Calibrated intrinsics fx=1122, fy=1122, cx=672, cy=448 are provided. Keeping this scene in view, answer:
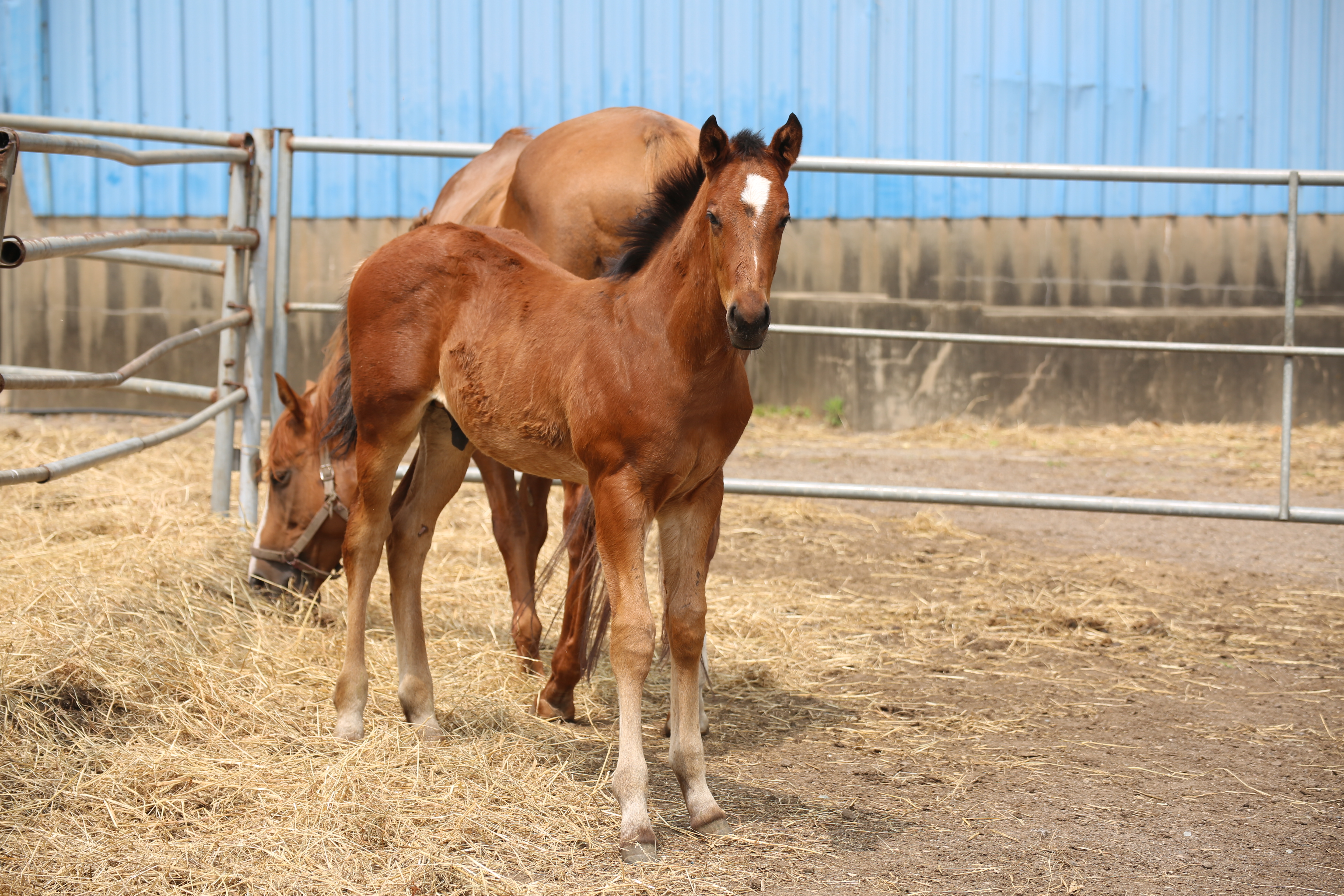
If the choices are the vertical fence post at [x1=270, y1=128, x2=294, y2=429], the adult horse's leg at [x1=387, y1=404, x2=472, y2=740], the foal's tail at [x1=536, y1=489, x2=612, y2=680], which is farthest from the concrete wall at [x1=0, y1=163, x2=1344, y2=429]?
the adult horse's leg at [x1=387, y1=404, x2=472, y2=740]

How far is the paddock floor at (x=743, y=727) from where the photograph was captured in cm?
242

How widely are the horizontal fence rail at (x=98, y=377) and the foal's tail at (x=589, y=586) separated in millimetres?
1386

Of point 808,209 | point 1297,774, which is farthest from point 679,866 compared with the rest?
point 808,209

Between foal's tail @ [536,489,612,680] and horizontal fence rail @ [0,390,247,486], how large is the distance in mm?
1361

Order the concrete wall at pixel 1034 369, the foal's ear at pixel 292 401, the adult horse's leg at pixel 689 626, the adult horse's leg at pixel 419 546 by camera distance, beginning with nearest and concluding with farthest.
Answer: the adult horse's leg at pixel 689 626, the adult horse's leg at pixel 419 546, the foal's ear at pixel 292 401, the concrete wall at pixel 1034 369

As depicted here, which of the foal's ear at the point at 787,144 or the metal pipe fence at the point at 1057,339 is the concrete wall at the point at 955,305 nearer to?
the metal pipe fence at the point at 1057,339

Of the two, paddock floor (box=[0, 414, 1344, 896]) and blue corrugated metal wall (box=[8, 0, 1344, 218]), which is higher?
blue corrugated metal wall (box=[8, 0, 1344, 218])

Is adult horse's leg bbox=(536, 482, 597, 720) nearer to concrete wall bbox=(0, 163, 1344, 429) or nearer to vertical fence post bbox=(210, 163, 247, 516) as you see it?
vertical fence post bbox=(210, 163, 247, 516)

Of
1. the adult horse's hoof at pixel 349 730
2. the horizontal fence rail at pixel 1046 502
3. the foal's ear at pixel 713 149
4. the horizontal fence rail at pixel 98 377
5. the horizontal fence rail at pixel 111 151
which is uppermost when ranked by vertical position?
the horizontal fence rail at pixel 111 151

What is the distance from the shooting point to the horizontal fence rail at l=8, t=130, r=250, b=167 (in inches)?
113

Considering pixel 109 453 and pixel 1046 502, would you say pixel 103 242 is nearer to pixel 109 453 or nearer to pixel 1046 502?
pixel 109 453

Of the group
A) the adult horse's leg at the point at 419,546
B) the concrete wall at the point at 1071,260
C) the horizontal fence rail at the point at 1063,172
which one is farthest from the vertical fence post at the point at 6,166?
the concrete wall at the point at 1071,260

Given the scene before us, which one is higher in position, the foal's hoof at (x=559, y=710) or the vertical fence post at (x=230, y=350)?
the vertical fence post at (x=230, y=350)

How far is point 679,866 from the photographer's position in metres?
2.44
